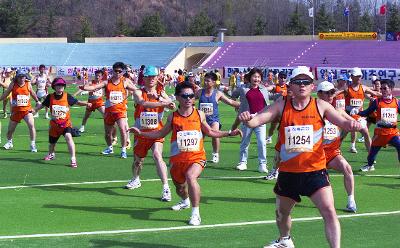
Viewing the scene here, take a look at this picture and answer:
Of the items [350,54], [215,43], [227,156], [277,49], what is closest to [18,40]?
[215,43]

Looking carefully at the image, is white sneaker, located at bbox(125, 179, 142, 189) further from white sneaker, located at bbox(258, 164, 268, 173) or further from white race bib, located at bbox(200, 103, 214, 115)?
white race bib, located at bbox(200, 103, 214, 115)

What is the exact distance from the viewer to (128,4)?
169750 millimetres

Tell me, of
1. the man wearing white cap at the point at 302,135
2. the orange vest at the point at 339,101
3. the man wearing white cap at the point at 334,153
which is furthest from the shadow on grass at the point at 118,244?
the orange vest at the point at 339,101

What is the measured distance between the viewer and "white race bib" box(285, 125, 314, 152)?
744 centimetres

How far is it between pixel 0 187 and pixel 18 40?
78.0 meters

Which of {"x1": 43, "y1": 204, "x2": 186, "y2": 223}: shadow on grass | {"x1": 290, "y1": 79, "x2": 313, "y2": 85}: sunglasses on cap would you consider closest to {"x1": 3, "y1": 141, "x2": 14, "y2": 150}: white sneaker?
{"x1": 43, "y1": 204, "x2": 186, "y2": 223}: shadow on grass

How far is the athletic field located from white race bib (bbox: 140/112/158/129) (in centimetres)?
115

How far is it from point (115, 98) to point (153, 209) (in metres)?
6.15

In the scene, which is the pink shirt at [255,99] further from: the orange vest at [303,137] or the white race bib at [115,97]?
the orange vest at [303,137]

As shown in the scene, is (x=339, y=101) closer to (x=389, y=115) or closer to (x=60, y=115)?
(x=389, y=115)

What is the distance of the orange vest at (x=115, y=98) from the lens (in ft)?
53.7

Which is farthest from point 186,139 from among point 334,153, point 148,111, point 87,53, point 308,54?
point 87,53

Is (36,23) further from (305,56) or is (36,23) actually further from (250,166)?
(250,166)

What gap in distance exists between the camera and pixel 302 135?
293 inches
